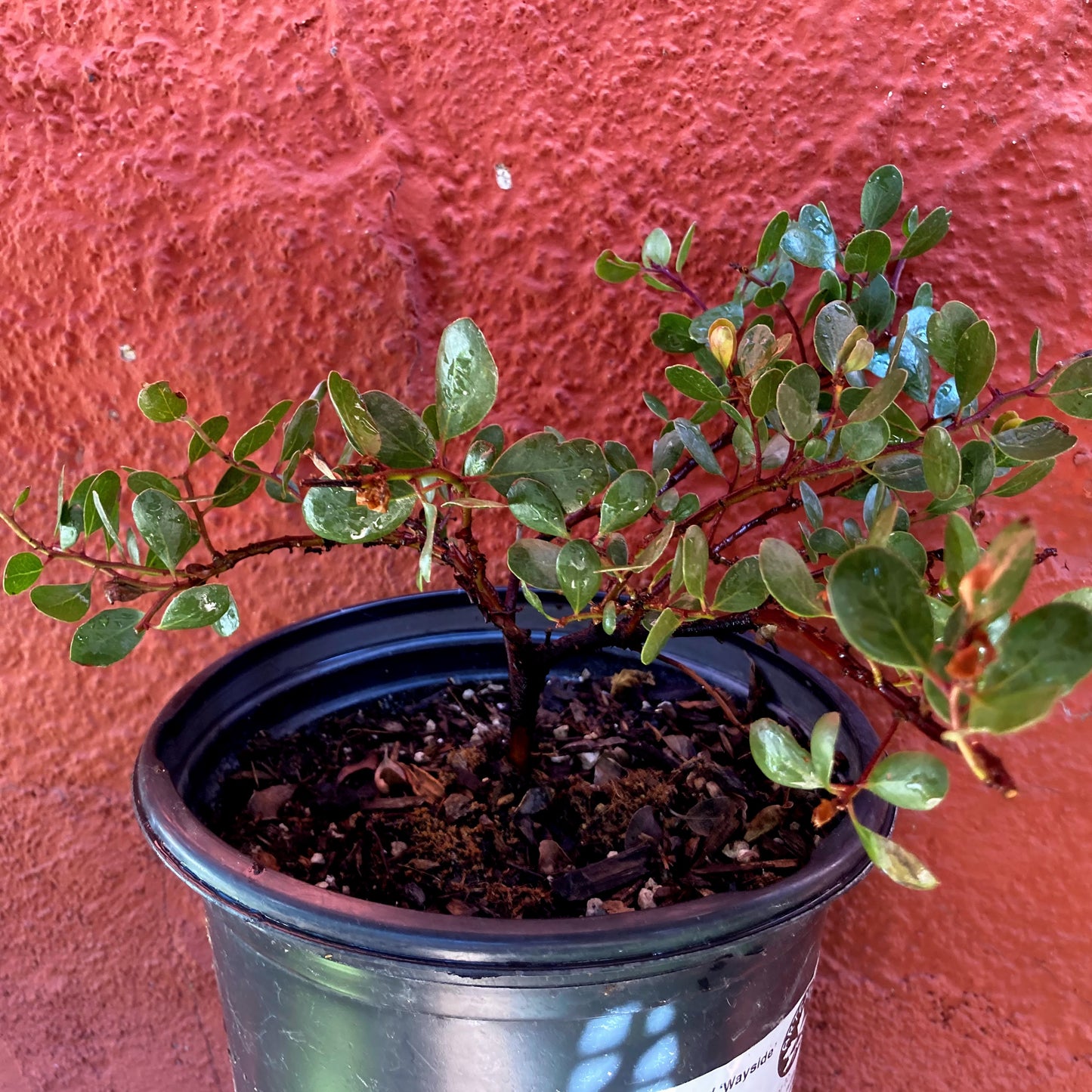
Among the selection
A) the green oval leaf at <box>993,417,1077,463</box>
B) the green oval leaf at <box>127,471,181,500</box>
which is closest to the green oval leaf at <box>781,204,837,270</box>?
the green oval leaf at <box>993,417,1077,463</box>

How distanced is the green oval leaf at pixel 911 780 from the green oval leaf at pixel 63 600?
1.35ft

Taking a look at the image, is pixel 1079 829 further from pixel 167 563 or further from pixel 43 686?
pixel 43 686

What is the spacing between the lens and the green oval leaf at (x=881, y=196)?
1.97 ft

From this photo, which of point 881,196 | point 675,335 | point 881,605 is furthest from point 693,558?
point 881,196

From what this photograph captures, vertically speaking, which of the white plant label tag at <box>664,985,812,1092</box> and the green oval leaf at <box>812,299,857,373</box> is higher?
the green oval leaf at <box>812,299,857,373</box>

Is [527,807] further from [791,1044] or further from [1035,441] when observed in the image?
[1035,441]

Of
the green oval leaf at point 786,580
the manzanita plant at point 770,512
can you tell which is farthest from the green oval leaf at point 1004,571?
the green oval leaf at point 786,580

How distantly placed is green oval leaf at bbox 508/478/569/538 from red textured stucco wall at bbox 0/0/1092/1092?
441 mm

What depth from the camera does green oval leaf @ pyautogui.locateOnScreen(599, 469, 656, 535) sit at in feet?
1.40

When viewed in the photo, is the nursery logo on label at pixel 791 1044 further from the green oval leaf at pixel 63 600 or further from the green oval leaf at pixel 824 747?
the green oval leaf at pixel 63 600

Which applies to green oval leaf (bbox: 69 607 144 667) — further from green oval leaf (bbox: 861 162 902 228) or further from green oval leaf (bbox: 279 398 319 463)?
green oval leaf (bbox: 861 162 902 228)

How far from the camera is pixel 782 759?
0.36m

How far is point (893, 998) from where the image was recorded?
89 centimetres

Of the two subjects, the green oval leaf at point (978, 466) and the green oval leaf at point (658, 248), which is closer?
the green oval leaf at point (978, 466)
